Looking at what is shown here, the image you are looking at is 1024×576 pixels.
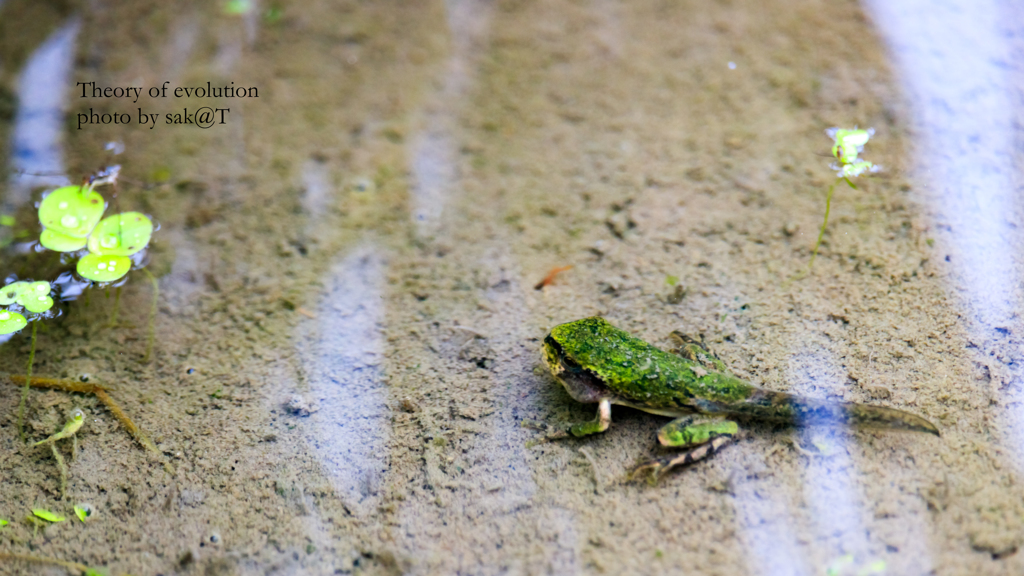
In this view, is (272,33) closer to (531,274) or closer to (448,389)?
(531,274)

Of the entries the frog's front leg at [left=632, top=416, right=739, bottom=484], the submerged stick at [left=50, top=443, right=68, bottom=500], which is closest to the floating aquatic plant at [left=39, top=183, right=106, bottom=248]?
the submerged stick at [left=50, top=443, right=68, bottom=500]

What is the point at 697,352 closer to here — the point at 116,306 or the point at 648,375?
the point at 648,375

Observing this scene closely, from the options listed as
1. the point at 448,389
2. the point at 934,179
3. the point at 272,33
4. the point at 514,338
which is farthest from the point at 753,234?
the point at 272,33

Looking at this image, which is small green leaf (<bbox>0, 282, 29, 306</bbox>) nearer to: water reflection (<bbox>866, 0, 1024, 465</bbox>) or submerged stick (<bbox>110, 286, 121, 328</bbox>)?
submerged stick (<bbox>110, 286, 121, 328</bbox>)

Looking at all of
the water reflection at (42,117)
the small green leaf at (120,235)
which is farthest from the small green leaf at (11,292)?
the water reflection at (42,117)

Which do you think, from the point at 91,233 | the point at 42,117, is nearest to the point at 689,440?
the point at 91,233
